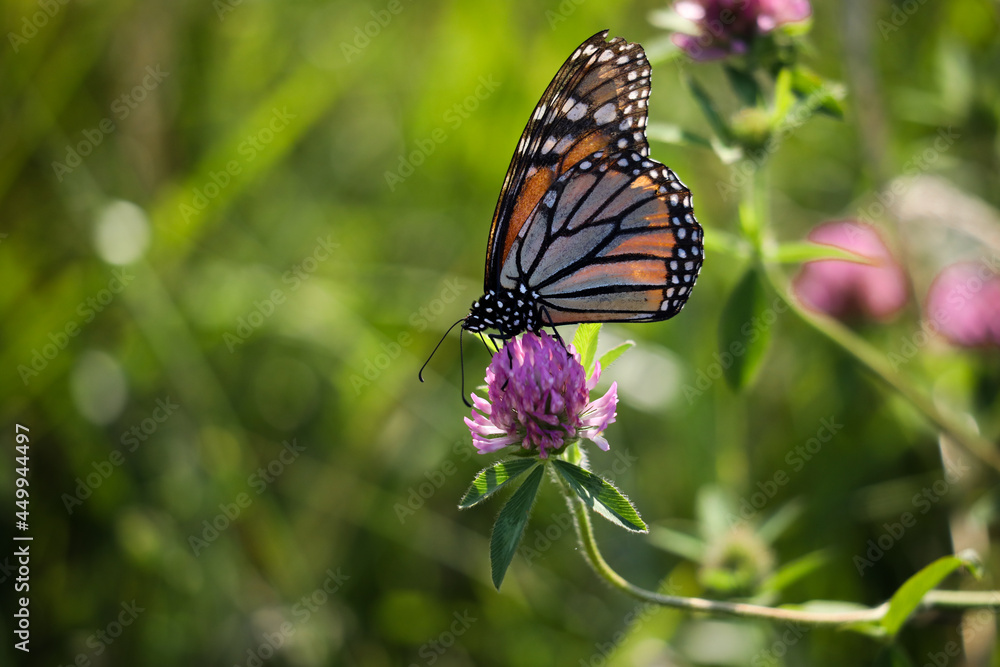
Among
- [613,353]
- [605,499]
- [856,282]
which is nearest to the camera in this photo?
[605,499]

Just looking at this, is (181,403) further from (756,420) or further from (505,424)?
(756,420)

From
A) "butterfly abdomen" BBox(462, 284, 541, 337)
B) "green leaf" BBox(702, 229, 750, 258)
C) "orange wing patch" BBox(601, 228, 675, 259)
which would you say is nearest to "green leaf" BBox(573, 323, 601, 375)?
"butterfly abdomen" BBox(462, 284, 541, 337)

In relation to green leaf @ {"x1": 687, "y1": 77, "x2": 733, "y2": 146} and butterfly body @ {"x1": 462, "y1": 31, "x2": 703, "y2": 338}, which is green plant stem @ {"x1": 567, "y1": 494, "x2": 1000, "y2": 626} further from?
green leaf @ {"x1": 687, "y1": 77, "x2": 733, "y2": 146}

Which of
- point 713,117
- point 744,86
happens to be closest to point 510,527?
point 713,117

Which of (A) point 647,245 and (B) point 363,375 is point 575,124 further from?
(B) point 363,375

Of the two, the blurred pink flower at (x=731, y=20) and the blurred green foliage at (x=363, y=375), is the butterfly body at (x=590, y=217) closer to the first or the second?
the blurred pink flower at (x=731, y=20)

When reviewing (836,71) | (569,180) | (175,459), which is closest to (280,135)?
(175,459)

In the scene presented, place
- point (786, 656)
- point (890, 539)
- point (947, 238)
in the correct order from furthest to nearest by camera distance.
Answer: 1. point (947, 238)
2. point (890, 539)
3. point (786, 656)

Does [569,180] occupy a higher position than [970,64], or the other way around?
[970,64]
